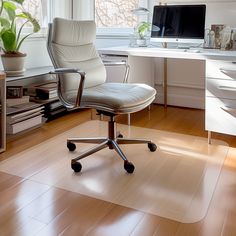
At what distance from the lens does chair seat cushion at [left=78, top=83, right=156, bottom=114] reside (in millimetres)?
2025

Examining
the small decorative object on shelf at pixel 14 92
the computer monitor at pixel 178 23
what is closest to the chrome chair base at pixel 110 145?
the small decorative object on shelf at pixel 14 92

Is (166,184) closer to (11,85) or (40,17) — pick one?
(11,85)

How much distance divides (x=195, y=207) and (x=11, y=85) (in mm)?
1974

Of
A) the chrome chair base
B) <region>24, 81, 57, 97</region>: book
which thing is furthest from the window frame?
the chrome chair base

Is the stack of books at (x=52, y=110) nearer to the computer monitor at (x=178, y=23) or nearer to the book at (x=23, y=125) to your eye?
the book at (x=23, y=125)

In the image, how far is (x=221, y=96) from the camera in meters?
2.46

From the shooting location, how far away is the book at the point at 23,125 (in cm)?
269

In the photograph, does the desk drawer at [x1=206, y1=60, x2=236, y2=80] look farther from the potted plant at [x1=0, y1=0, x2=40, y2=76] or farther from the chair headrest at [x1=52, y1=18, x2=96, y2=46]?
the potted plant at [x1=0, y1=0, x2=40, y2=76]

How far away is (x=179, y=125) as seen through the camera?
10.2 feet

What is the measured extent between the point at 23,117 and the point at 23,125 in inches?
2.7

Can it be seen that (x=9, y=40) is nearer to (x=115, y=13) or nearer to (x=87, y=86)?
(x=87, y=86)

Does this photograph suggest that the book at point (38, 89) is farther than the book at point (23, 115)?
Yes

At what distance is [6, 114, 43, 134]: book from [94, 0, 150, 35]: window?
4.92ft

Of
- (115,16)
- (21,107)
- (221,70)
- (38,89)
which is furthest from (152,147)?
(115,16)
